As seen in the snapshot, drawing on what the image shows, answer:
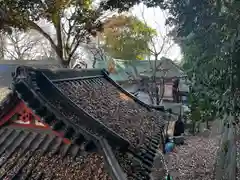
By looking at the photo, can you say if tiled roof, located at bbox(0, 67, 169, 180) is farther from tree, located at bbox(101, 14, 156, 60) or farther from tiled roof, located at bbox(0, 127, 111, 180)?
tree, located at bbox(101, 14, 156, 60)

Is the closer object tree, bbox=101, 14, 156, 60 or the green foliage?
the green foliage

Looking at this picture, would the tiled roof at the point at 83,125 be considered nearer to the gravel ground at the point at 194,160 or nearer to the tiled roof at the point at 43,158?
the tiled roof at the point at 43,158

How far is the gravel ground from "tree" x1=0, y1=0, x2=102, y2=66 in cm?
708

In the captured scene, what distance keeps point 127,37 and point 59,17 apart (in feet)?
38.6

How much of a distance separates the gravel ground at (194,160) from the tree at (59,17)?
23.2ft

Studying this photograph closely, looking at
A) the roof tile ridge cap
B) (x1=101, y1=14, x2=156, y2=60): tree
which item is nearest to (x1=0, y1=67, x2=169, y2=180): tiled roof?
the roof tile ridge cap

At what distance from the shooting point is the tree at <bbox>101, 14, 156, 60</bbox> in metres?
20.9

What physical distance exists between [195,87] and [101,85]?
2.97 meters

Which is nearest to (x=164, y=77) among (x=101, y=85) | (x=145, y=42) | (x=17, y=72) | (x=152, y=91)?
(x=152, y=91)

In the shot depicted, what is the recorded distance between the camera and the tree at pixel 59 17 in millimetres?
10578

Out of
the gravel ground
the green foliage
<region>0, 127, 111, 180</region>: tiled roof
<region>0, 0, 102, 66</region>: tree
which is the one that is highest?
<region>0, 0, 102, 66</region>: tree

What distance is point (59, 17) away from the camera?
12.5m

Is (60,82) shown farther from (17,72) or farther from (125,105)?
(125,105)

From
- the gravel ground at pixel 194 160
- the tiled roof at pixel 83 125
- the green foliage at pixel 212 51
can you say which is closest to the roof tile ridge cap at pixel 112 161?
the tiled roof at pixel 83 125
